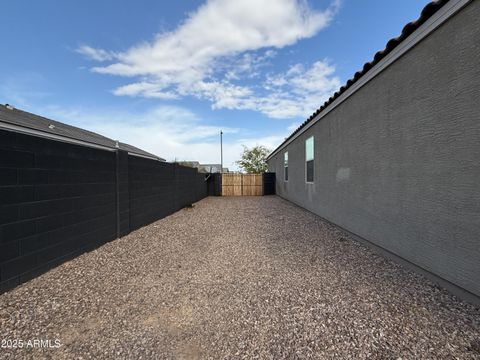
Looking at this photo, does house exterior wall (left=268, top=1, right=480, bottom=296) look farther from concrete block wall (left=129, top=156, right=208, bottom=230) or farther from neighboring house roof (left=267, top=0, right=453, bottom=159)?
concrete block wall (left=129, top=156, right=208, bottom=230)

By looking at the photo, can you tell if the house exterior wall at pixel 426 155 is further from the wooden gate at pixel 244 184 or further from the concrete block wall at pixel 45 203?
the wooden gate at pixel 244 184

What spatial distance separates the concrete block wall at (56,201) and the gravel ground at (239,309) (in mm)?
307

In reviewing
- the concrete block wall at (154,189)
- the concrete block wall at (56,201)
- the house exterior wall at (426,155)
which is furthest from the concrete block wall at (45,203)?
the house exterior wall at (426,155)

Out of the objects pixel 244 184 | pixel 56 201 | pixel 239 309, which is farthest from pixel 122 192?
pixel 244 184

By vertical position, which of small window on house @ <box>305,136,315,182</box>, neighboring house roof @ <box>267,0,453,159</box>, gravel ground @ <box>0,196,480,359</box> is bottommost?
gravel ground @ <box>0,196,480,359</box>

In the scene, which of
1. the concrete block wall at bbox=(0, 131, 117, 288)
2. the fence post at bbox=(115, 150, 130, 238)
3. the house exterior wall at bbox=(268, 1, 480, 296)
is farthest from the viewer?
the fence post at bbox=(115, 150, 130, 238)

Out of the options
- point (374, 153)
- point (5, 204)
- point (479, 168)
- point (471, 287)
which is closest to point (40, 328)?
point (5, 204)

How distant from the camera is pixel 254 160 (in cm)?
2888

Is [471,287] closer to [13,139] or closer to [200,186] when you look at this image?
[13,139]

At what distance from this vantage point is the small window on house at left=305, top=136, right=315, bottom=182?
310 inches

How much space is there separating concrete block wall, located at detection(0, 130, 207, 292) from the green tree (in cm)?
2353

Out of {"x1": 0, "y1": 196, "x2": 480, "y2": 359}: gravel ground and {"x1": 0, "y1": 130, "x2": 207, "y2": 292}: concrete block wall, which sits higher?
{"x1": 0, "y1": 130, "x2": 207, "y2": 292}: concrete block wall

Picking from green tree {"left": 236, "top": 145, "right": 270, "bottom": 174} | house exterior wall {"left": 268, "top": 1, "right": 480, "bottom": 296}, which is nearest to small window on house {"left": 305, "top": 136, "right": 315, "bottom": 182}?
house exterior wall {"left": 268, "top": 1, "right": 480, "bottom": 296}

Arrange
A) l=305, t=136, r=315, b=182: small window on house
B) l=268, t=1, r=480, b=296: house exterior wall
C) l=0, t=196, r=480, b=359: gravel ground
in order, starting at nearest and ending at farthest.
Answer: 1. l=0, t=196, r=480, b=359: gravel ground
2. l=268, t=1, r=480, b=296: house exterior wall
3. l=305, t=136, r=315, b=182: small window on house
